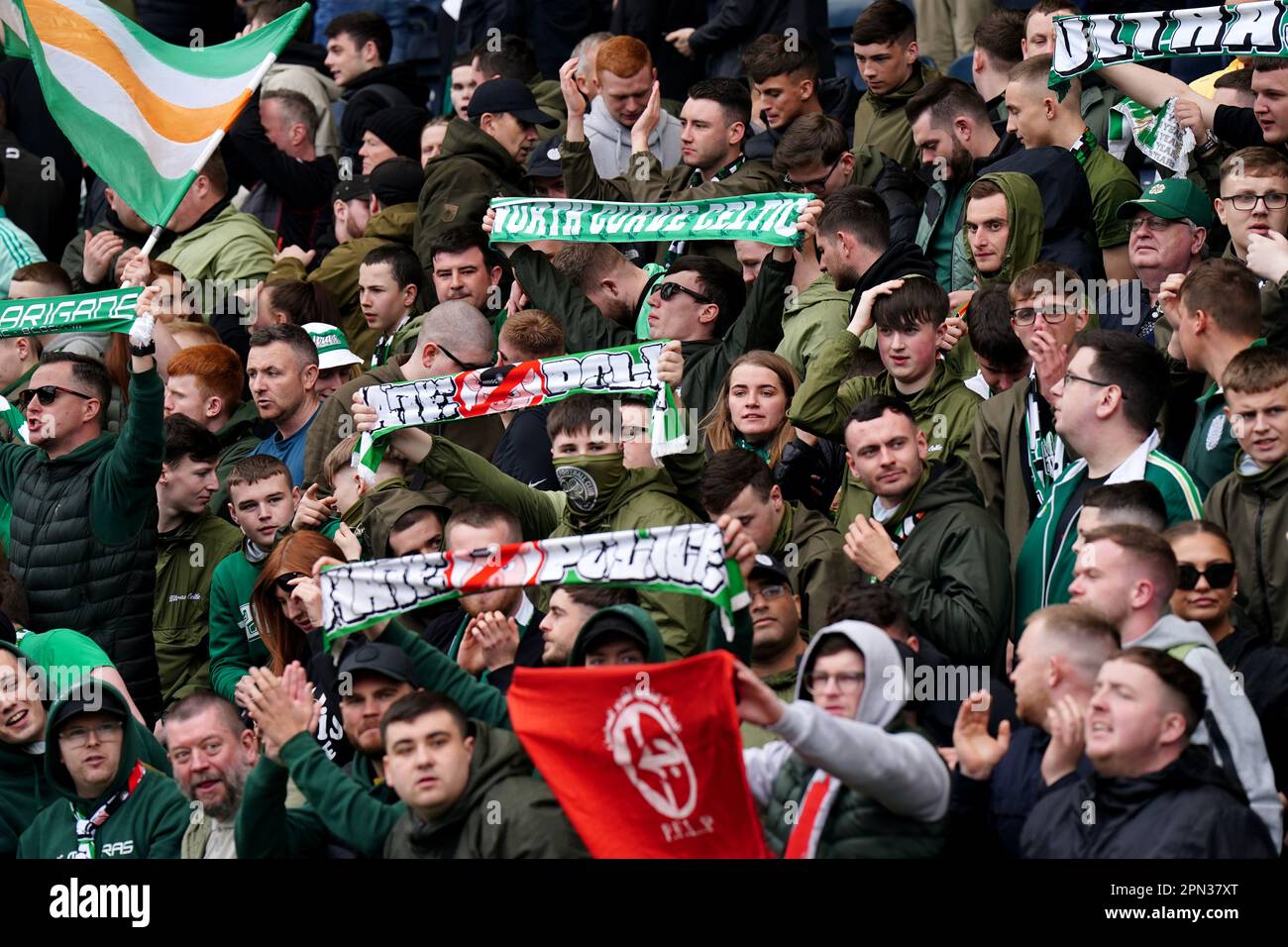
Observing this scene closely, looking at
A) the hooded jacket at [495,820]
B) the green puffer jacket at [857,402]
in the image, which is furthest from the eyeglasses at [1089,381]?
the hooded jacket at [495,820]

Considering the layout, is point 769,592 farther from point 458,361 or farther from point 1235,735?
point 458,361

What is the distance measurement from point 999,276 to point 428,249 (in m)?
3.59

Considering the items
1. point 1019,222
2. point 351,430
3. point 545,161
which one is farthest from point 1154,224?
point 545,161

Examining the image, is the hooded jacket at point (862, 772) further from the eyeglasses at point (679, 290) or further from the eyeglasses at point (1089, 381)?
the eyeglasses at point (679, 290)

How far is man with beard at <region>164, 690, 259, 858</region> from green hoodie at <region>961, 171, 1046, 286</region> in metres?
3.88

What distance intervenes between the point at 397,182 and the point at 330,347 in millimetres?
1943

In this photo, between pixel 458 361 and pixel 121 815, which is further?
pixel 458 361

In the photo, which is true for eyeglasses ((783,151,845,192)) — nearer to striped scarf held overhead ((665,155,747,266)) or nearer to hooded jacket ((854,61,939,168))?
striped scarf held overhead ((665,155,747,266))

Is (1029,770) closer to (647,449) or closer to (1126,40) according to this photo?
(647,449)

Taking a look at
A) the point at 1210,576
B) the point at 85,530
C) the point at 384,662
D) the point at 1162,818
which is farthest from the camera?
the point at 85,530

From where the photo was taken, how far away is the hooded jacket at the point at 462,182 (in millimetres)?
11867

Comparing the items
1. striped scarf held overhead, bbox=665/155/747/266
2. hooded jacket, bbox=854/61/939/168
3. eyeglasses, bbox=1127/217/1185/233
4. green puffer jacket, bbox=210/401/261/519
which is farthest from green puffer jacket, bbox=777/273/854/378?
A: green puffer jacket, bbox=210/401/261/519

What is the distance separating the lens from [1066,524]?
25.0ft

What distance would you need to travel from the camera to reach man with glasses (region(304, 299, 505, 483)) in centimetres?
990
